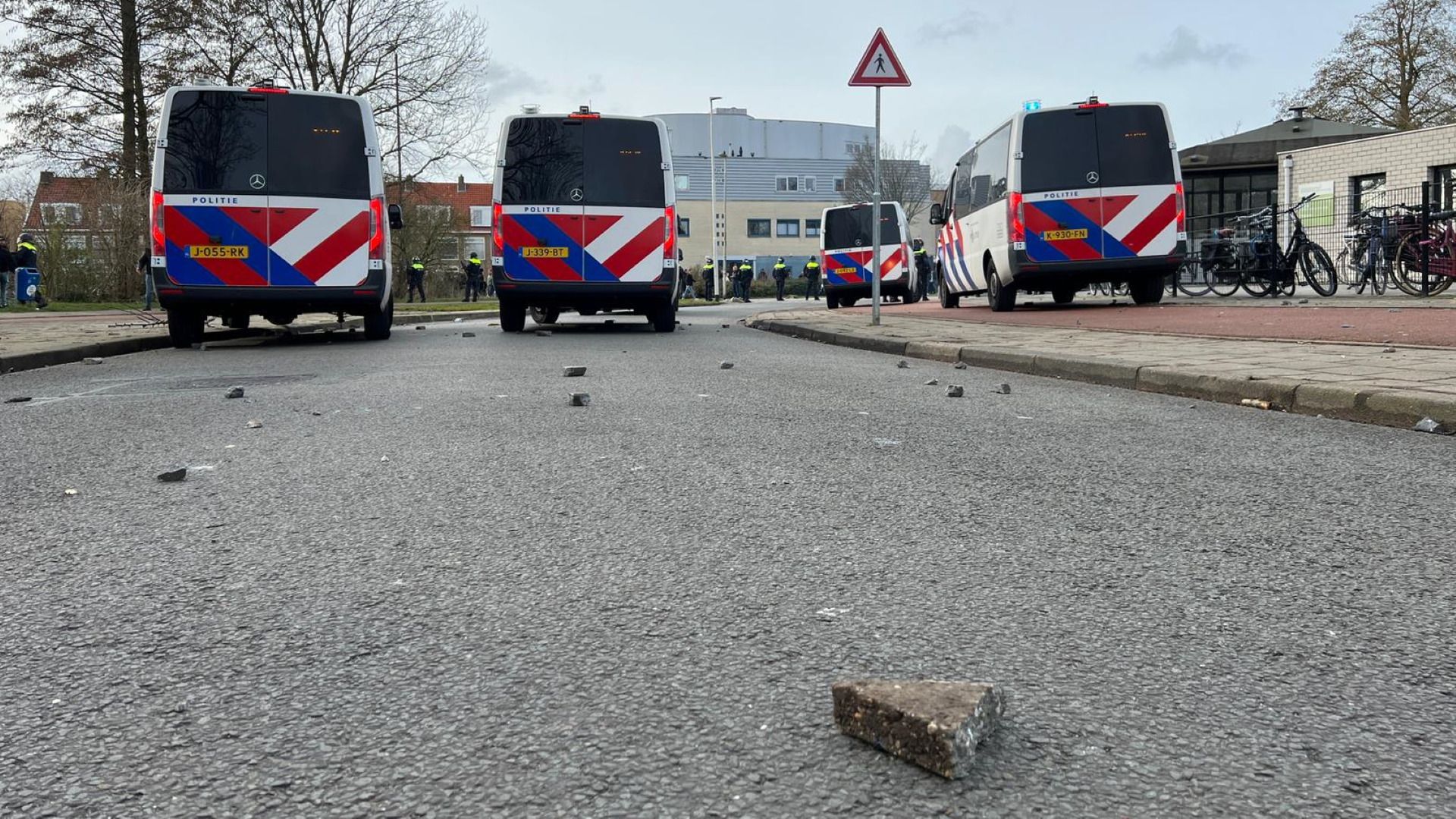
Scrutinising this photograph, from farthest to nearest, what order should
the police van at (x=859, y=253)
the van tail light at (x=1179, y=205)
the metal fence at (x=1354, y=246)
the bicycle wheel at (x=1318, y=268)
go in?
the police van at (x=859, y=253), the bicycle wheel at (x=1318, y=268), the van tail light at (x=1179, y=205), the metal fence at (x=1354, y=246)

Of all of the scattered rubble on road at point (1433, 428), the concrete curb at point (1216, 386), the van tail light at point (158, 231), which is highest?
the van tail light at point (158, 231)

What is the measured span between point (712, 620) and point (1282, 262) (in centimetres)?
1812

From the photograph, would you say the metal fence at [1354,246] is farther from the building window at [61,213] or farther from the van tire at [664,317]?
the building window at [61,213]

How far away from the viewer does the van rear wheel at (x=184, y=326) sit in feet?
42.4

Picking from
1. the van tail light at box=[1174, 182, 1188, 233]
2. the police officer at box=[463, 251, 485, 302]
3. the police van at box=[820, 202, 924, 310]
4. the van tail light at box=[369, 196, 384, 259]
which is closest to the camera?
the van tail light at box=[369, 196, 384, 259]

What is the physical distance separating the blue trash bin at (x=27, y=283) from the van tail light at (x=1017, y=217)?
721 inches

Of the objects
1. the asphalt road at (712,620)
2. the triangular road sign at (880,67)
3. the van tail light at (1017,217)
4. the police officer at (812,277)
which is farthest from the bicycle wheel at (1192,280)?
the police officer at (812,277)

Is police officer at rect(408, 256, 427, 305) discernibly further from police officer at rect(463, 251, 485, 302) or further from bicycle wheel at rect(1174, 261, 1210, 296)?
bicycle wheel at rect(1174, 261, 1210, 296)

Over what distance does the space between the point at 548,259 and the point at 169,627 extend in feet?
40.4

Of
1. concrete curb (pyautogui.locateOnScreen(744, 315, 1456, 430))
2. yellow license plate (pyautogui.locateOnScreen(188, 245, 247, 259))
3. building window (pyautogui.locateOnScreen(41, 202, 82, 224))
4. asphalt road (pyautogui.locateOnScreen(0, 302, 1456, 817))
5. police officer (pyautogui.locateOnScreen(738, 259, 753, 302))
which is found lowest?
asphalt road (pyautogui.locateOnScreen(0, 302, 1456, 817))

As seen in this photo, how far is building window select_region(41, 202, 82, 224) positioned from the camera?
26891 millimetres

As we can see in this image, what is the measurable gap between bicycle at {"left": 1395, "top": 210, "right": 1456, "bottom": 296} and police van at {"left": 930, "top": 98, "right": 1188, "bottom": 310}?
2.63 metres

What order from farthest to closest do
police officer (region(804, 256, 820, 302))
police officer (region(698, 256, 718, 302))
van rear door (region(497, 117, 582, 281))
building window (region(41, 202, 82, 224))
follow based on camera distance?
1. police officer (region(698, 256, 718, 302))
2. police officer (region(804, 256, 820, 302))
3. building window (region(41, 202, 82, 224))
4. van rear door (region(497, 117, 582, 281))

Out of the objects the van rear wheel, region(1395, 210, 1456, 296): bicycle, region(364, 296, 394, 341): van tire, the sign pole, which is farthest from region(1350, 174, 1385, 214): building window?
the van rear wheel
